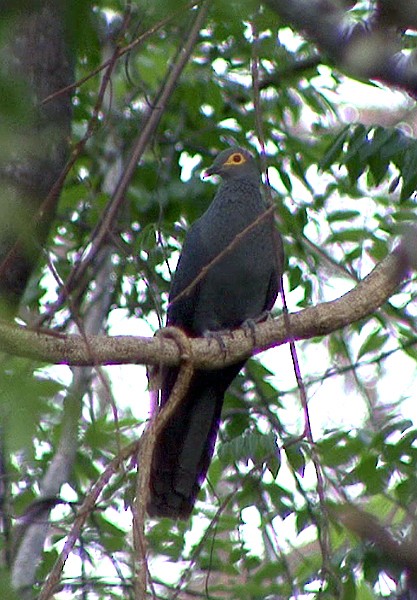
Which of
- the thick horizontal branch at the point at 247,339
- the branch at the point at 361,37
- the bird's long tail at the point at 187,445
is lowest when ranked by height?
the branch at the point at 361,37

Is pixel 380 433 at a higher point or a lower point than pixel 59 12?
higher

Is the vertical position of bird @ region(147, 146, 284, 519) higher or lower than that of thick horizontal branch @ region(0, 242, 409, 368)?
higher

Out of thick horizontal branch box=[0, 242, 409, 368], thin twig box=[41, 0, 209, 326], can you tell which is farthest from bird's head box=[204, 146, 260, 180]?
thick horizontal branch box=[0, 242, 409, 368]

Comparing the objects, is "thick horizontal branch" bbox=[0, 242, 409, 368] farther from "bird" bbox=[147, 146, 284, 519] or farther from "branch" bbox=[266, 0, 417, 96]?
"branch" bbox=[266, 0, 417, 96]

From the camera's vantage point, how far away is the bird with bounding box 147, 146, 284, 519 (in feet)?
14.4

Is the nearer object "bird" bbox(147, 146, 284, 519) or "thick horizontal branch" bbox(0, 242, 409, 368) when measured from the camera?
"thick horizontal branch" bbox(0, 242, 409, 368)

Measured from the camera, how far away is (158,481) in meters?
4.33

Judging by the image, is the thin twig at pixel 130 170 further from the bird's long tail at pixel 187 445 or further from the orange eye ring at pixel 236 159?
the orange eye ring at pixel 236 159

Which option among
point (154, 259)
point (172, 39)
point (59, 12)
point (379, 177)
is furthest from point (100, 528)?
point (59, 12)

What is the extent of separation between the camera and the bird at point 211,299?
438cm

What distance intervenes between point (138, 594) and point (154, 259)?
2188 mm

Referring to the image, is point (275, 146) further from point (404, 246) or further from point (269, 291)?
point (404, 246)

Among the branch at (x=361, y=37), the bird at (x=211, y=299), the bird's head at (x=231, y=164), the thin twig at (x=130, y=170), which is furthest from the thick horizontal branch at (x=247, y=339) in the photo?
the branch at (x=361, y=37)

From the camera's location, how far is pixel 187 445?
4.53 meters
